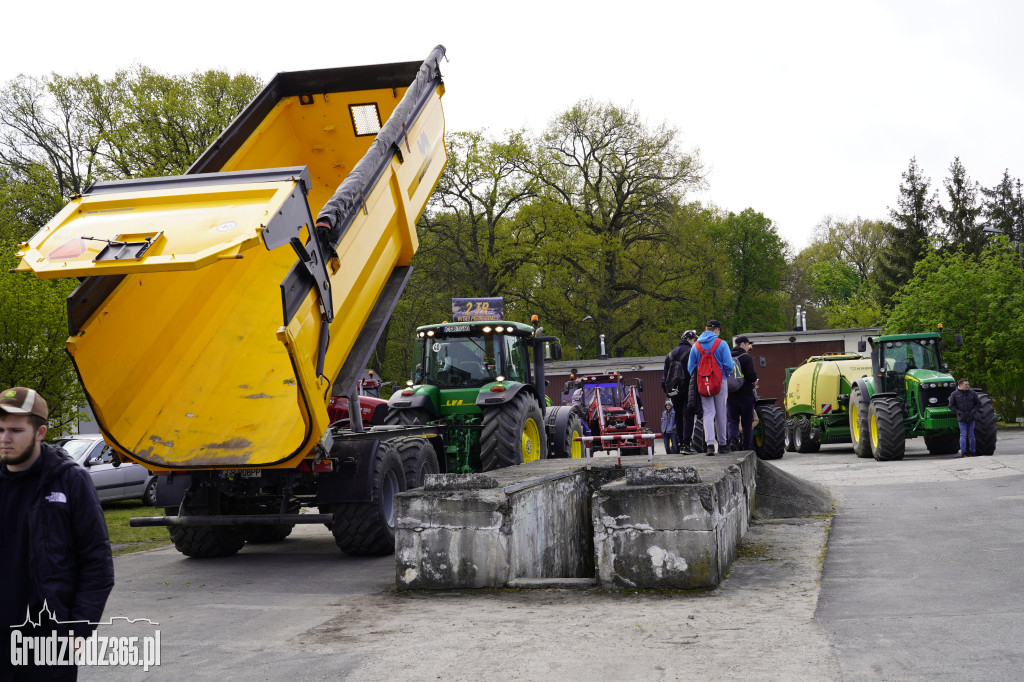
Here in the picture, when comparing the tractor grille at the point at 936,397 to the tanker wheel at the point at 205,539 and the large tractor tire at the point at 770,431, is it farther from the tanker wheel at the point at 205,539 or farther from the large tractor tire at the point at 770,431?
the tanker wheel at the point at 205,539

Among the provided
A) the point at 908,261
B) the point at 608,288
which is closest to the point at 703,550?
the point at 608,288

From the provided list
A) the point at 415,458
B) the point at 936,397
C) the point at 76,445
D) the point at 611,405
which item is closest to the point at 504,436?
the point at 415,458

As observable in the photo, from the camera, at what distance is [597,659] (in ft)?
16.7

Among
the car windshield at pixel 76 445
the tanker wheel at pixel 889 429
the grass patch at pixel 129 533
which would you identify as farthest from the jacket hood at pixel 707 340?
the car windshield at pixel 76 445

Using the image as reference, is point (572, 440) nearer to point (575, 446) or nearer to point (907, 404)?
point (575, 446)

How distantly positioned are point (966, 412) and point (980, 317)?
1296 centimetres

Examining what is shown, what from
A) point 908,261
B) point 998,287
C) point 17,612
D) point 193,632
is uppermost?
point 908,261

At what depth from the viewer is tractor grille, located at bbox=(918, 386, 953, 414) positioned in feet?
61.3

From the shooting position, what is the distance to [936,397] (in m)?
18.8

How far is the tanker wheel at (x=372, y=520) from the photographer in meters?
8.91

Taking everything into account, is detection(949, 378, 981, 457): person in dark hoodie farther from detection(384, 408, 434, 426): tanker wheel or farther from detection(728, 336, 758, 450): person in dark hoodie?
detection(384, 408, 434, 426): tanker wheel

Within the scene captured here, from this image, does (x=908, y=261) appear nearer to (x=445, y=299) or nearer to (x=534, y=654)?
(x=445, y=299)

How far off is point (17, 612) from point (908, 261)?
51.3 m

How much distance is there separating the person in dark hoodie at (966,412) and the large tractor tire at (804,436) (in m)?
6.20
